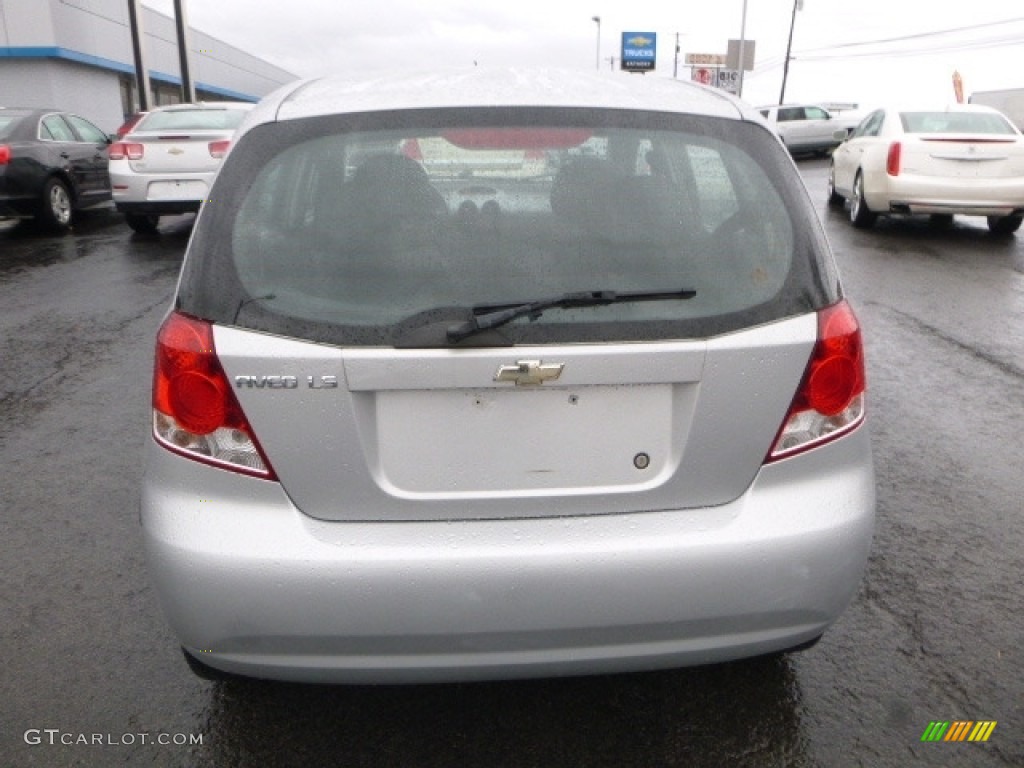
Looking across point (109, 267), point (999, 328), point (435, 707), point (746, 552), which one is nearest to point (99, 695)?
point (435, 707)

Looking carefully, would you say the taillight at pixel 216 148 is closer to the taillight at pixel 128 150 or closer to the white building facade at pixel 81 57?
the taillight at pixel 128 150

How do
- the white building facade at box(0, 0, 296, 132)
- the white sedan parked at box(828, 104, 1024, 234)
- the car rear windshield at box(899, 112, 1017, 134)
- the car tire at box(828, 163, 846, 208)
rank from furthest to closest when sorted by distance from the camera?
the white building facade at box(0, 0, 296, 132)
the car tire at box(828, 163, 846, 208)
the car rear windshield at box(899, 112, 1017, 134)
the white sedan parked at box(828, 104, 1024, 234)

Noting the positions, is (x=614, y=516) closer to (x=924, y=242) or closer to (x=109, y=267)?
(x=109, y=267)

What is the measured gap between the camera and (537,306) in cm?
200

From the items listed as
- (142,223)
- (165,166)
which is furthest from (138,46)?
(165,166)

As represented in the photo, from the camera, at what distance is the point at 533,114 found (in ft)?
7.14

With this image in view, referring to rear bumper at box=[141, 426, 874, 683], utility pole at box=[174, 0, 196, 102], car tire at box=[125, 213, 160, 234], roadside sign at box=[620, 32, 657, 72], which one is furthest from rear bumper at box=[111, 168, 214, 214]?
roadside sign at box=[620, 32, 657, 72]

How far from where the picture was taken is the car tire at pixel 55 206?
457 inches

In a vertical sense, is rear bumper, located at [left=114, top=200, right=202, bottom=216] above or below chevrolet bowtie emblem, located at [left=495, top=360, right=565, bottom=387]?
below

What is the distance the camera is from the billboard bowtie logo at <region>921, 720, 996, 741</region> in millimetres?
2428

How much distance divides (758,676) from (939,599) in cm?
84

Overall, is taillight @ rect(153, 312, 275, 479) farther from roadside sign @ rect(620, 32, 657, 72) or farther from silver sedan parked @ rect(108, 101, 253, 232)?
roadside sign @ rect(620, 32, 657, 72)

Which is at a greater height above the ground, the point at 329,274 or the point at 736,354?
the point at 329,274

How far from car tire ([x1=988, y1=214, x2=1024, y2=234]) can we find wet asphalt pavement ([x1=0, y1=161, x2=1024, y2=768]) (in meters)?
7.60
